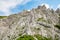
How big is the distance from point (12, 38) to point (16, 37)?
492cm

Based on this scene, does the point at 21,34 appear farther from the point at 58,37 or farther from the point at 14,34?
the point at 58,37

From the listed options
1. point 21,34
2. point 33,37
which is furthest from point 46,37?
point 21,34

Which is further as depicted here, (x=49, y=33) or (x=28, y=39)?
(x=49, y=33)

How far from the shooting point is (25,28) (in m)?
198

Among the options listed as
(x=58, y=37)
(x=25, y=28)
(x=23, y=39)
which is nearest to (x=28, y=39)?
(x=23, y=39)

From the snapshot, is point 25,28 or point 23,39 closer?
point 23,39

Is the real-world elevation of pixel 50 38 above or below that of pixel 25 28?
below

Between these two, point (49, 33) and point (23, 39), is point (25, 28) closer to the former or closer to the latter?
point (23, 39)

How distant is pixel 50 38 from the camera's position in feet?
641

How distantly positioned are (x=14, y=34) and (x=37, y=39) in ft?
95.2

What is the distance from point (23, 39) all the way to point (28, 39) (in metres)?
5.67

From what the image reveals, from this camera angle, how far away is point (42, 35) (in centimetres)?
19675

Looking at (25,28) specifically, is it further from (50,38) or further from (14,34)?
(50,38)

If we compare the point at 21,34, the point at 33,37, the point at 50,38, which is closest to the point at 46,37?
the point at 50,38
